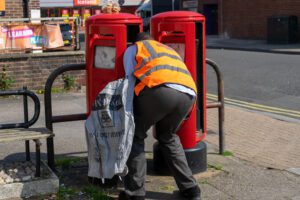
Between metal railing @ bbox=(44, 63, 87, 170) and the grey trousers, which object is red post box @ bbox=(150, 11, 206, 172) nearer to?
the grey trousers

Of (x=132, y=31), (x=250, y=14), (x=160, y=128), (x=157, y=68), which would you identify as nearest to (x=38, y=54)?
(x=132, y=31)

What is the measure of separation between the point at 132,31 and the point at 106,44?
34cm

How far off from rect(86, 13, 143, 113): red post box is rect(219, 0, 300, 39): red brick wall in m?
24.2

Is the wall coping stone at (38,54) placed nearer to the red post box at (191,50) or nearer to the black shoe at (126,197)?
the red post box at (191,50)

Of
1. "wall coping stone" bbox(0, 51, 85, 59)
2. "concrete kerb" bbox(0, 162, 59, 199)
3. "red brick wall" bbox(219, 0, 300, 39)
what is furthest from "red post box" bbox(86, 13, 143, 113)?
"red brick wall" bbox(219, 0, 300, 39)

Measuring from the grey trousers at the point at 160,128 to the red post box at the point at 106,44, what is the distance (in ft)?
2.00

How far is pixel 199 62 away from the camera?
5.65 metres

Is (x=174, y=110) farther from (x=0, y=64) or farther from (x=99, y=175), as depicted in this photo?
(x=0, y=64)

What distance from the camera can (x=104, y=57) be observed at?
5.24 m

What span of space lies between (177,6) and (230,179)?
3715 centimetres

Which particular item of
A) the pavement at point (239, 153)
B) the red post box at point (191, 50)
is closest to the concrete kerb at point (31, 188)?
the pavement at point (239, 153)

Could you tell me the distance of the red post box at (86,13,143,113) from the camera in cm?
504

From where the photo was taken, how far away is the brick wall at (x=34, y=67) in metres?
10.9

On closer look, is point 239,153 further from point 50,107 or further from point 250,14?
point 250,14
